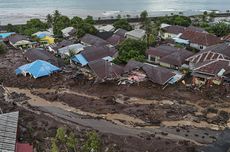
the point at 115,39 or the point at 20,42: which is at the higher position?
the point at 115,39

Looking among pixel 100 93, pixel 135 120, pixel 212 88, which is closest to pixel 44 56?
pixel 100 93

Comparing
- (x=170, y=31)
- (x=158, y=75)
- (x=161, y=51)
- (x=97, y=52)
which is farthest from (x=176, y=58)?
(x=170, y=31)

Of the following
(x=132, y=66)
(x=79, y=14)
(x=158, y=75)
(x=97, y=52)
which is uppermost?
(x=79, y=14)

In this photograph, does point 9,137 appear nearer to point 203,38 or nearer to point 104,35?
point 104,35

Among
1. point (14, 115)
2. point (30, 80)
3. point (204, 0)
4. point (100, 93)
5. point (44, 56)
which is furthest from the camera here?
point (204, 0)

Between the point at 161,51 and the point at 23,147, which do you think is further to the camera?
the point at 161,51

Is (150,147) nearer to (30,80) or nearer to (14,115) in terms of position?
(14,115)

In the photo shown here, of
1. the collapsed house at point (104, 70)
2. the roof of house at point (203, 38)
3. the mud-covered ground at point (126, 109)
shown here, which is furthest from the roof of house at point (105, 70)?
the roof of house at point (203, 38)
